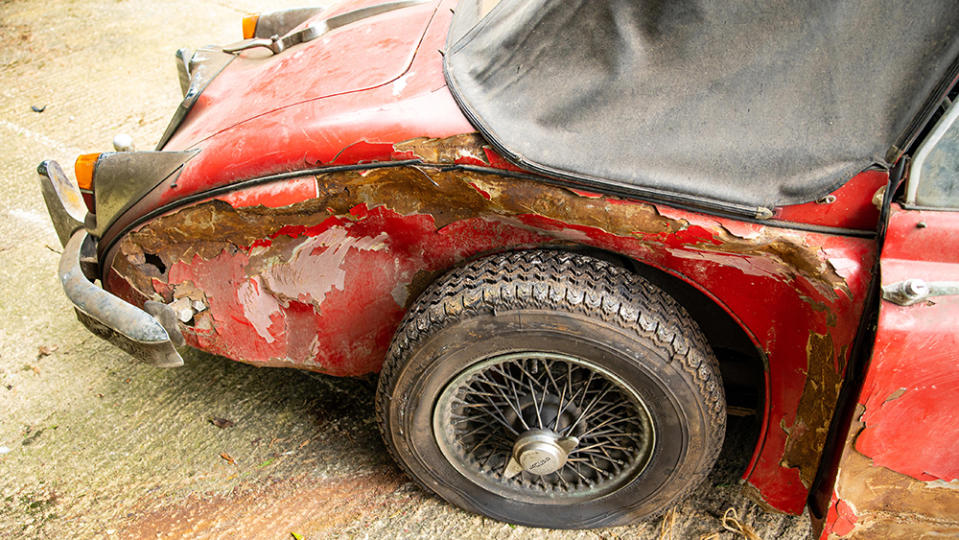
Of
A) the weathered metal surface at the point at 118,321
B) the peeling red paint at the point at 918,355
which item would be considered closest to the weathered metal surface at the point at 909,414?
the peeling red paint at the point at 918,355

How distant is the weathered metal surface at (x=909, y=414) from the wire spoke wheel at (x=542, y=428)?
53 cm

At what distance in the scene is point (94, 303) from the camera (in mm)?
2045

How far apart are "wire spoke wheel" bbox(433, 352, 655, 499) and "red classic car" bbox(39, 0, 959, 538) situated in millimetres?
10

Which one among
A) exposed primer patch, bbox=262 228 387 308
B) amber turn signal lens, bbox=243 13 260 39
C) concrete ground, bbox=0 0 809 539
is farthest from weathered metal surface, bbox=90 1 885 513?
amber turn signal lens, bbox=243 13 260 39

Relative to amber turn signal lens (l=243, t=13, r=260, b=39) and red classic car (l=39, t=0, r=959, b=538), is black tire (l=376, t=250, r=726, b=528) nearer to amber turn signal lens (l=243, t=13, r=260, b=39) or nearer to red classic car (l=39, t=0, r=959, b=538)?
red classic car (l=39, t=0, r=959, b=538)

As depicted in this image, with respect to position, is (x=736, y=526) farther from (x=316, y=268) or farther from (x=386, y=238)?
(x=316, y=268)

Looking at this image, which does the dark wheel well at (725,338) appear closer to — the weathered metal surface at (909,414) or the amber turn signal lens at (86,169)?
the weathered metal surface at (909,414)

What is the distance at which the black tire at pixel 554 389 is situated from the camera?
5.88ft

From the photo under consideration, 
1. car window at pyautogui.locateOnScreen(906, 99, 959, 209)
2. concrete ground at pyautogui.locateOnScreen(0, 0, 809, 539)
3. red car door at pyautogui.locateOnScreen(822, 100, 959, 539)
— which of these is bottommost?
concrete ground at pyautogui.locateOnScreen(0, 0, 809, 539)

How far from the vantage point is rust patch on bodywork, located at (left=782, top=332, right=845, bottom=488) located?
1722 millimetres

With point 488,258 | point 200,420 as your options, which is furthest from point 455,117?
point 200,420

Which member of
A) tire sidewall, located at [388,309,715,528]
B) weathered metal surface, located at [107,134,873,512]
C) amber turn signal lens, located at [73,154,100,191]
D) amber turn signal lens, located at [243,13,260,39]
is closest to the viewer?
weathered metal surface, located at [107,134,873,512]

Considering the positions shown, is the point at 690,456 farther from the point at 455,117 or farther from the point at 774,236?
the point at 455,117

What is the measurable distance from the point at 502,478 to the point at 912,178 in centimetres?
139
